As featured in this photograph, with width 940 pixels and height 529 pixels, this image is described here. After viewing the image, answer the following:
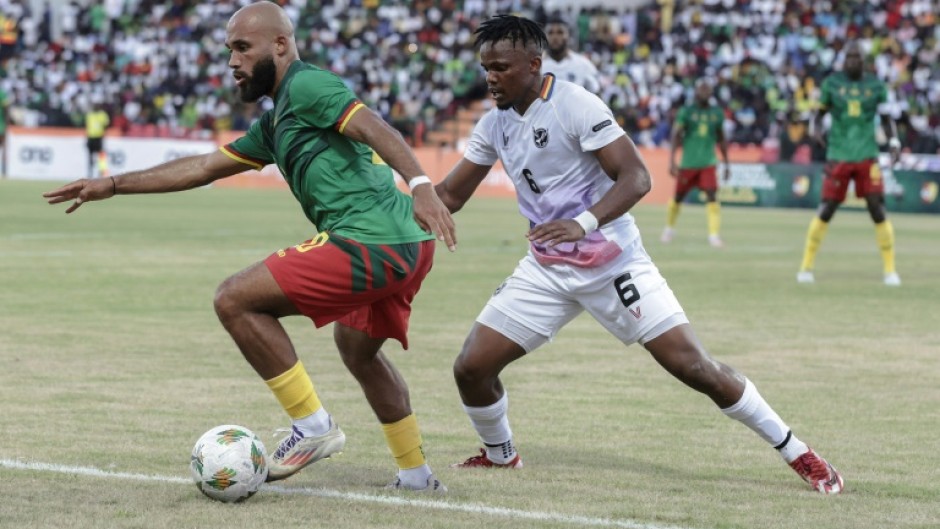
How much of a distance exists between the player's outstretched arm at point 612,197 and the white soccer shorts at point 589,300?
0.39m

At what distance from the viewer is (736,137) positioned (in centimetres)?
3978

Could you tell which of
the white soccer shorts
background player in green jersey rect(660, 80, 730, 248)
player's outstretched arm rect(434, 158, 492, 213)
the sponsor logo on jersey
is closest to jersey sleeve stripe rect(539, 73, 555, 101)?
the sponsor logo on jersey

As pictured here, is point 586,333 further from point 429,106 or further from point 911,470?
point 429,106

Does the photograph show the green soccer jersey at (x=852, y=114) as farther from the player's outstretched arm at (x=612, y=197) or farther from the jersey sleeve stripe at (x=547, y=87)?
the player's outstretched arm at (x=612, y=197)

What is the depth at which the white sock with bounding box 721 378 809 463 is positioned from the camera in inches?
269

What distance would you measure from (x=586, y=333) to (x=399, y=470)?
254 inches

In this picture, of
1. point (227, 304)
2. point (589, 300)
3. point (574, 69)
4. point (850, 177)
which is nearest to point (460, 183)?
point (589, 300)

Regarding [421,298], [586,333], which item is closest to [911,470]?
[586,333]

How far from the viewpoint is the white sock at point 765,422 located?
6832 millimetres

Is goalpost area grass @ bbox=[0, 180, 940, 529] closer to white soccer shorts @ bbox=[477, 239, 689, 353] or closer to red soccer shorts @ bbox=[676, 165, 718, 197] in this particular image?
white soccer shorts @ bbox=[477, 239, 689, 353]

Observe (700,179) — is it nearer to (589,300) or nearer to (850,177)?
(850,177)

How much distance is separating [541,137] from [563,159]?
137 millimetres

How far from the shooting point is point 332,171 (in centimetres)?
644

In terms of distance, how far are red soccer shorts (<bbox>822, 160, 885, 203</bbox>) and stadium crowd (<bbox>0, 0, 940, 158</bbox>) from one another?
1942 centimetres
